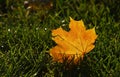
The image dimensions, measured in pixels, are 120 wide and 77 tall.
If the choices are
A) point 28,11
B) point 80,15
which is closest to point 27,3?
point 28,11

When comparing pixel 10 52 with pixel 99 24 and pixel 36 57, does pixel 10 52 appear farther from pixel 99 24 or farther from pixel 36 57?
pixel 99 24

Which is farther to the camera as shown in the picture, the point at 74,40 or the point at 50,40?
the point at 50,40

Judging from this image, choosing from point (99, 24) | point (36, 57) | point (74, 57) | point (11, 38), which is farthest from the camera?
point (99, 24)
